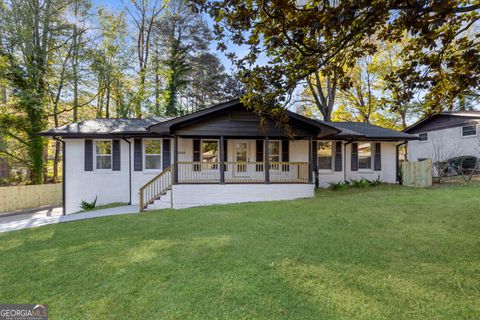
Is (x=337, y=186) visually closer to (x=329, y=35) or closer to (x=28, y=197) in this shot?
(x=329, y=35)

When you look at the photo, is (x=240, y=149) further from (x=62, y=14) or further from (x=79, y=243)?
(x=62, y=14)

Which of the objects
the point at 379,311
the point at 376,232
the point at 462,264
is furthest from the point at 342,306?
the point at 376,232

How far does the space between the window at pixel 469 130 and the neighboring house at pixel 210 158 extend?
6179mm

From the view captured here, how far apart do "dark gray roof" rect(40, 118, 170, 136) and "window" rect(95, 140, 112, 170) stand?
645 millimetres

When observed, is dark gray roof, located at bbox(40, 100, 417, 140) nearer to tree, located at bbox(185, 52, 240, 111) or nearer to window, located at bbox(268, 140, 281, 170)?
window, located at bbox(268, 140, 281, 170)

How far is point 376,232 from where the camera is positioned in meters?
5.06

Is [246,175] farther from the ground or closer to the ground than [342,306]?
farther from the ground

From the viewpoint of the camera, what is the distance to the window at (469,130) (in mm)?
14777

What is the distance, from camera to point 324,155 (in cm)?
1231

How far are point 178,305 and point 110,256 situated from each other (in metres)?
2.21

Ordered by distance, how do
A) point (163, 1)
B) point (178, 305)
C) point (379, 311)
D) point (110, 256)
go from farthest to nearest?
point (163, 1) < point (110, 256) < point (178, 305) < point (379, 311)

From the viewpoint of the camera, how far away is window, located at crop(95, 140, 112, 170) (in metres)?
10.9

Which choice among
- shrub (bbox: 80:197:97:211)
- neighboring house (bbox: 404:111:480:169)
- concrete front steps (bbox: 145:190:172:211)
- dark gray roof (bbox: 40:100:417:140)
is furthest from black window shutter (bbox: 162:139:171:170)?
neighboring house (bbox: 404:111:480:169)

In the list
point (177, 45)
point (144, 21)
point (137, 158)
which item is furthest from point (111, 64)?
point (137, 158)
